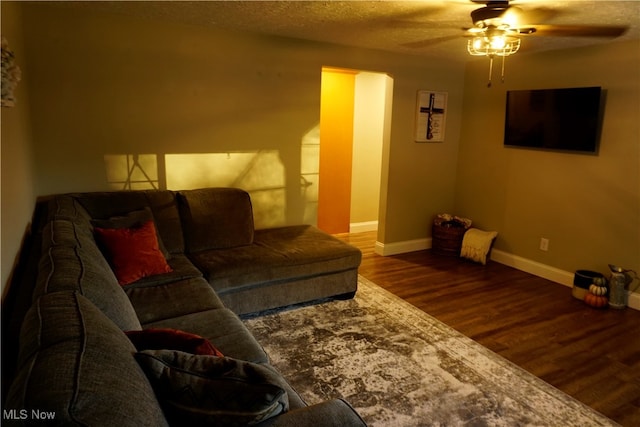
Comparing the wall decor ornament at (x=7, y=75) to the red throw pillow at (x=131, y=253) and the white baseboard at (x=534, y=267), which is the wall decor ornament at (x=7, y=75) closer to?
the red throw pillow at (x=131, y=253)

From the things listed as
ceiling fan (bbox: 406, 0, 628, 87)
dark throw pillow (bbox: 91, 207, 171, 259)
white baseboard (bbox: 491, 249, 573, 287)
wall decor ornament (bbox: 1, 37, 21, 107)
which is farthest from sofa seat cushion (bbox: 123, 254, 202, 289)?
white baseboard (bbox: 491, 249, 573, 287)

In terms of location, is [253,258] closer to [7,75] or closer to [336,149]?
[7,75]

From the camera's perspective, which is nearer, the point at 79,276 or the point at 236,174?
the point at 79,276

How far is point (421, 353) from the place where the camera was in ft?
9.20

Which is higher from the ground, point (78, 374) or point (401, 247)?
point (78, 374)

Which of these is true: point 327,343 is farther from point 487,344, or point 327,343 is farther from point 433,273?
point 433,273

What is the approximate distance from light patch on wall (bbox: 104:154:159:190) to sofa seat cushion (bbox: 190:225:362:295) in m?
0.81

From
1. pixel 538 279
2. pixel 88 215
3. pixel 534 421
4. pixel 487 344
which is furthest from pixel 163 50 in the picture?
pixel 538 279

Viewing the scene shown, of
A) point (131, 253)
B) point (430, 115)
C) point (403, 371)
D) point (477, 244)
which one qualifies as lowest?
point (403, 371)

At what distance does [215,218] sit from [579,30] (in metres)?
3.20

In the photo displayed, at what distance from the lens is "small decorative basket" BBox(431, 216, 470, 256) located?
4898 mm

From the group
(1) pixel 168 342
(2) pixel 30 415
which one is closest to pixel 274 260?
(1) pixel 168 342

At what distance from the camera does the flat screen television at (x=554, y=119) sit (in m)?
3.79

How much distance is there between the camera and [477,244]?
469 centimetres
